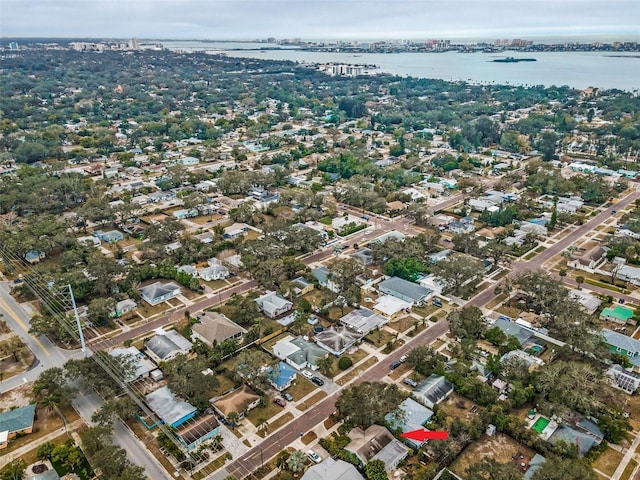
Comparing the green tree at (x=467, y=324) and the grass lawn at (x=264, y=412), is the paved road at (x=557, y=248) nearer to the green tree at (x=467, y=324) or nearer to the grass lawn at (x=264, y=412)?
the green tree at (x=467, y=324)

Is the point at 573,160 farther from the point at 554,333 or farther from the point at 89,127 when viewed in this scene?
the point at 89,127

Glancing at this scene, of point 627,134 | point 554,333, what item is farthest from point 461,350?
point 627,134

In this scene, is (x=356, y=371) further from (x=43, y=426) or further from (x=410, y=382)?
(x=43, y=426)

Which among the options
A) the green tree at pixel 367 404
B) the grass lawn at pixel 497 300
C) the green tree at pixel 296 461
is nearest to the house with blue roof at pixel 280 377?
the green tree at pixel 367 404

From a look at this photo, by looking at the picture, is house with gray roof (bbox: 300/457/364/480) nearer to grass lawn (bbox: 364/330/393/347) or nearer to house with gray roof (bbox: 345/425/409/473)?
house with gray roof (bbox: 345/425/409/473)

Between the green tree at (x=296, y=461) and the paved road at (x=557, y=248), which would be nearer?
the green tree at (x=296, y=461)

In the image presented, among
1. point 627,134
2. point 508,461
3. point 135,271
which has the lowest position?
point 508,461
